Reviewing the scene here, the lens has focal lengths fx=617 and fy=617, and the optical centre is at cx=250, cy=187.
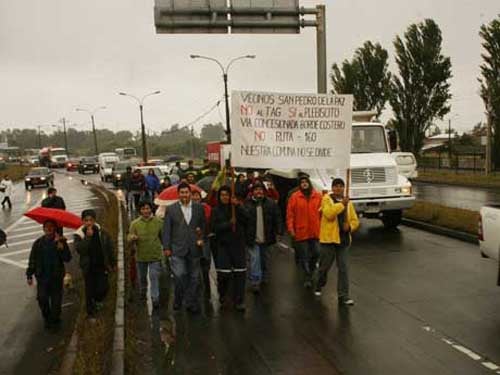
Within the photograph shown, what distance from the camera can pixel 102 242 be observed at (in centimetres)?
838

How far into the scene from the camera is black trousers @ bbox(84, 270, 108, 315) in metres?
8.41

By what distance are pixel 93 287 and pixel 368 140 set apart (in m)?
9.48

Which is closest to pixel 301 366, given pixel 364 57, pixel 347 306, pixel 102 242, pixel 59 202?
pixel 347 306

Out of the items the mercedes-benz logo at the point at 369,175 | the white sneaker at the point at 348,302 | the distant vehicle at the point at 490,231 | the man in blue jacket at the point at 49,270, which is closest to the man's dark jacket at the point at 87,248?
the man in blue jacket at the point at 49,270

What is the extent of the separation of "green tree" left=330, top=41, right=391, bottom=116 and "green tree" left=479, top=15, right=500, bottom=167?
10.4m

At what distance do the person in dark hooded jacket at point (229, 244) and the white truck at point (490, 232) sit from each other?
10.7ft

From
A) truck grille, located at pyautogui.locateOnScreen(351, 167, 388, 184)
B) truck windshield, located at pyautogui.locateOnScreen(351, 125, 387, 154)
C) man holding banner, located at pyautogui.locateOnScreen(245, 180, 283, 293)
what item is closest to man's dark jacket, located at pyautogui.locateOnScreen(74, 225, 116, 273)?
man holding banner, located at pyautogui.locateOnScreen(245, 180, 283, 293)

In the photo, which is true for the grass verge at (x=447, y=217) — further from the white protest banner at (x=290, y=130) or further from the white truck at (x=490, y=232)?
the white protest banner at (x=290, y=130)

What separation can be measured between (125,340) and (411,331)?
10.9 ft

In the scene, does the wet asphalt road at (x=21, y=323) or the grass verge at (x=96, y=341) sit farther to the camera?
the wet asphalt road at (x=21, y=323)

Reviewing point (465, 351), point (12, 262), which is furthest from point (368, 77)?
point (465, 351)

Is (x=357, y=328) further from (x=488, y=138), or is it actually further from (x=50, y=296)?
(x=488, y=138)

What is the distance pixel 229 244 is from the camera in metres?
8.30

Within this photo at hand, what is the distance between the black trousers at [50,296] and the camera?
827cm
